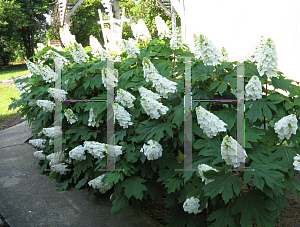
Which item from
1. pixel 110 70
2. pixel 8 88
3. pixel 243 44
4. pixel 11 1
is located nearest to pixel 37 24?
pixel 11 1

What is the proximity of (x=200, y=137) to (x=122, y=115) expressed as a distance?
716 mm

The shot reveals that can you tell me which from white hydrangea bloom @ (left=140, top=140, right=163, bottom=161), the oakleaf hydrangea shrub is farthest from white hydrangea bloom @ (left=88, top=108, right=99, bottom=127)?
white hydrangea bloom @ (left=140, top=140, right=163, bottom=161)

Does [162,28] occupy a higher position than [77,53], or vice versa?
[162,28]

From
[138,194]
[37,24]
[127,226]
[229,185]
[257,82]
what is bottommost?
[127,226]

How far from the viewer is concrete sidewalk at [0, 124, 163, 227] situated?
2.68 metres

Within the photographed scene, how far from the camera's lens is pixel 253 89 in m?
2.00

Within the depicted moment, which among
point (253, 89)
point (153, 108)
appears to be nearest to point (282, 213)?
point (253, 89)

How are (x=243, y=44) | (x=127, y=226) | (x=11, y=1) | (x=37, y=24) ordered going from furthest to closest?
(x=37, y=24), (x=11, y=1), (x=243, y=44), (x=127, y=226)

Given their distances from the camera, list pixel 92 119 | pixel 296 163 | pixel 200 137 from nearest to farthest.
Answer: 1. pixel 296 163
2. pixel 200 137
3. pixel 92 119

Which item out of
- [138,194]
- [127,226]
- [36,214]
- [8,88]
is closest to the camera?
[138,194]

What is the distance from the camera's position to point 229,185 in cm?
Result: 166

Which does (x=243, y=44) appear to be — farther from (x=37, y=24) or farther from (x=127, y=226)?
(x=37, y=24)

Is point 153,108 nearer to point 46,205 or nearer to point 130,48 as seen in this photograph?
point 130,48

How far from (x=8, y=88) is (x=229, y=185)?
46.6ft
